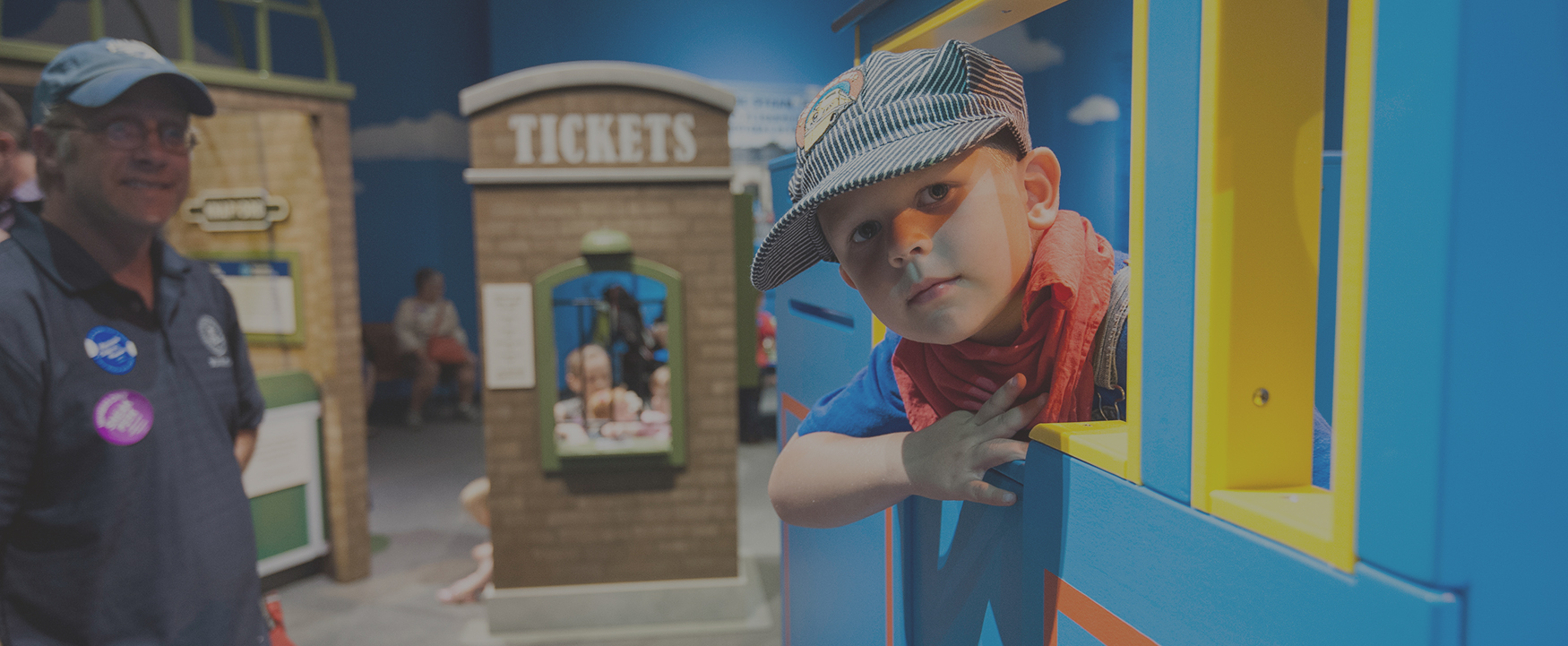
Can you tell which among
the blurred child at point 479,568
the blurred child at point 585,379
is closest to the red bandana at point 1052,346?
the blurred child at point 585,379

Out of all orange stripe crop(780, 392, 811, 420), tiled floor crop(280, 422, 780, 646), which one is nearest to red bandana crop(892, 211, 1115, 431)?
orange stripe crop(780, 392, 811, 420)

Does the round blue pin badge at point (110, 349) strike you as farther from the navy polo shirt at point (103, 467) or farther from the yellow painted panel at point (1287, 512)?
the yellow painted panel at point (1287, 512)

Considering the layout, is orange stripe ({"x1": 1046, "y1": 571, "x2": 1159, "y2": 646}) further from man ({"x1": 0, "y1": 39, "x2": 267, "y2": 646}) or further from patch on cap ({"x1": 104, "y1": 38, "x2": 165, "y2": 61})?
patch on cap ({"x1": 104, "y1": 38, "x2": 165, "y2": 61})

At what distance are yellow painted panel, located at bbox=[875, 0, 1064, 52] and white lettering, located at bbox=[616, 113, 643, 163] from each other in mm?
2317

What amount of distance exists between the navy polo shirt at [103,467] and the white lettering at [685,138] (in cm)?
201

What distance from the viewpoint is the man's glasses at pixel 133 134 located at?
155cm

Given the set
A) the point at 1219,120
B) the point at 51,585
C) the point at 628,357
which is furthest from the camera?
the point at 628,357

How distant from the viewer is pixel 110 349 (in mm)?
1544

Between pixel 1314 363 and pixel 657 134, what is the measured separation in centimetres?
308

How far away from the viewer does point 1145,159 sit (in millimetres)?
646

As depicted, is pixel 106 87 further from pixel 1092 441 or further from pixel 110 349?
pixel 1092 441

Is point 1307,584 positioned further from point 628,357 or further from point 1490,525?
point 628,357

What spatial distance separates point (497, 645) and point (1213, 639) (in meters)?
3.58

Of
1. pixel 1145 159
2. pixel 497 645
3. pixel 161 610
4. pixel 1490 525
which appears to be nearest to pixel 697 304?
pixel 497 645
